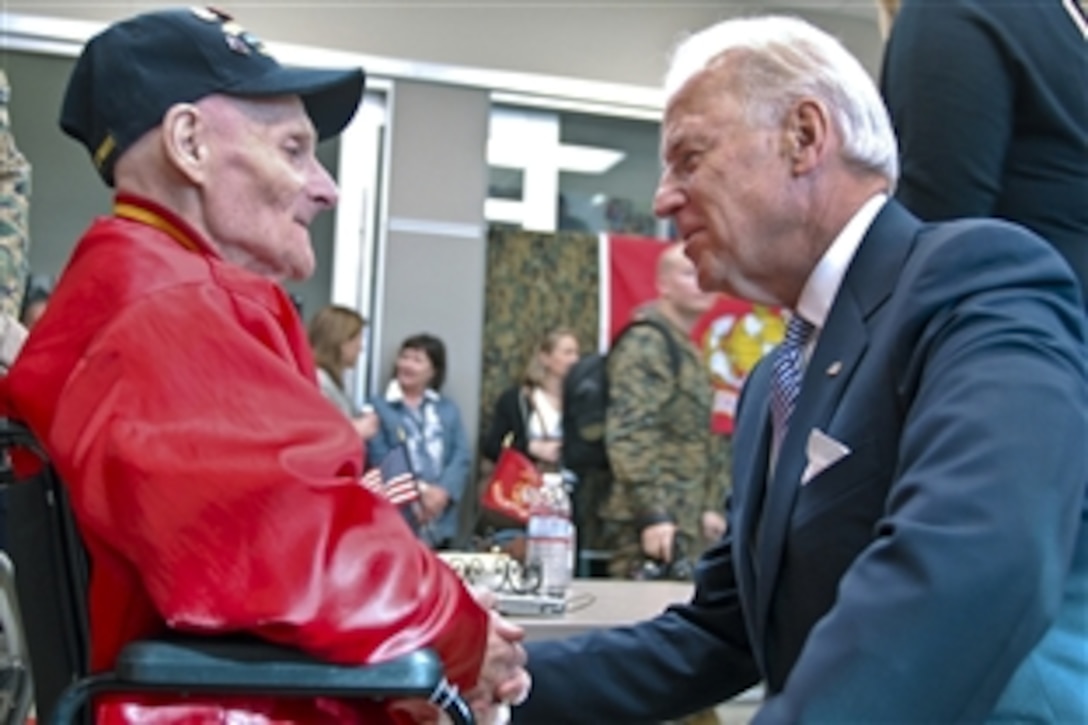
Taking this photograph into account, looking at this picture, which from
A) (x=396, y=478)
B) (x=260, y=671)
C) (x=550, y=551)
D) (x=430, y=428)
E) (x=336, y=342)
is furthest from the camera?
(x=430, y=428)

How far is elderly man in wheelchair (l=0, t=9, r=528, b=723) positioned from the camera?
101cm

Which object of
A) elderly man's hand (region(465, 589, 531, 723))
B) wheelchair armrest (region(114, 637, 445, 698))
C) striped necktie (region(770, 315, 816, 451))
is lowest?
elderly man's hand (region(465, 589, 531, 723))

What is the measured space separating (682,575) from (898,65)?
1.94 metres

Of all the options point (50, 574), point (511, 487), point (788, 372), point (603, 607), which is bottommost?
point (511, 487)

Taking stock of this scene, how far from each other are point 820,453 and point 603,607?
0.96 m

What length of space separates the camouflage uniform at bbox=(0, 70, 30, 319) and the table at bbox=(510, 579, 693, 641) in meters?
0.98

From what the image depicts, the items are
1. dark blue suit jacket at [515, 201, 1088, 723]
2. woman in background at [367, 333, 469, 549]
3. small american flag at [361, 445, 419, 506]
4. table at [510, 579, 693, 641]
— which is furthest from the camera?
woman in background at [367, 333, 469, 549]

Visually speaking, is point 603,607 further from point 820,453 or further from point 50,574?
point 50,574

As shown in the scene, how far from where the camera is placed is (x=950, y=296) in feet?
3.44

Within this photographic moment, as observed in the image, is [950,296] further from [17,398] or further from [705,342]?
[705,342]

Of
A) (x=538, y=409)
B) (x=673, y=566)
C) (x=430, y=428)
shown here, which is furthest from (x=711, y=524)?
(x=430, y=428)

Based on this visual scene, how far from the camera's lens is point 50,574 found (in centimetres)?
113

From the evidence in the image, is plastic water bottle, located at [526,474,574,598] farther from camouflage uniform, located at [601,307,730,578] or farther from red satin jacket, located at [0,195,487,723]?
camouflage uniform, located at [601,307,730,578]

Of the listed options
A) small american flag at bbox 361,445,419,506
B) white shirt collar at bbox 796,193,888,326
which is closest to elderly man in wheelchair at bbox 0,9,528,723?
white shirt collar at bbox 796,193,888,326
